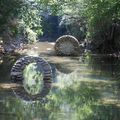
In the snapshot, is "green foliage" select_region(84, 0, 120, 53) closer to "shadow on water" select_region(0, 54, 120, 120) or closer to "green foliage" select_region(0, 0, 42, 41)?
"green foliage" select_region(0, 0, 42, 41)

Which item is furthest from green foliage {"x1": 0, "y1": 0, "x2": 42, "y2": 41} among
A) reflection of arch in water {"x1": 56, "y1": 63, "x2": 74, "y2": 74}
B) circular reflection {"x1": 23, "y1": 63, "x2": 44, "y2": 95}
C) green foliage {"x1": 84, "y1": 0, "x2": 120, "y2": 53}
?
green foliage {"x1": 84, "y1": 0, "x2": 120, "y2": 53}

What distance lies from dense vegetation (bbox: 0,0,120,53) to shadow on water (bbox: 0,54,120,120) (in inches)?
211

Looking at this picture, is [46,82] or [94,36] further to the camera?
[94,36]

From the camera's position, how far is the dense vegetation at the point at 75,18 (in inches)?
1029

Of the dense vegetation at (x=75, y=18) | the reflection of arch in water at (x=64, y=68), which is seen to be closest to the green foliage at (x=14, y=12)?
the dense vegetation at (x=75, y=18)

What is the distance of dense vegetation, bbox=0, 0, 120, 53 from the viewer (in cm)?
2612

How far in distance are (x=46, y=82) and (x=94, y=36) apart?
2080 cm

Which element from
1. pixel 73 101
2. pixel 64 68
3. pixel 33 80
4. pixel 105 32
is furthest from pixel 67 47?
pixel 73 101

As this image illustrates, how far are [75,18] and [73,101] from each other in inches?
1362

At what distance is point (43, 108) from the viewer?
1409 centimetres

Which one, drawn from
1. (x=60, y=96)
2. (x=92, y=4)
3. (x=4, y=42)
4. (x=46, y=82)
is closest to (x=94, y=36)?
(x=4, y=42)

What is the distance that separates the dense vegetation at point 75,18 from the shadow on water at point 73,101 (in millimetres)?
5347

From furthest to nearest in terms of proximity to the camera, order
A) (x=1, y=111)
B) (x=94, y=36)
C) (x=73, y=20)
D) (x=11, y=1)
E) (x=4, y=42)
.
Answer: (x=73, y=20) → (x=94, y=36) → (x=4, y=42) → (x=11, y=1) → (x=1, y=111)

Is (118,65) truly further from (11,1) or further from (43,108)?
(43,108)
